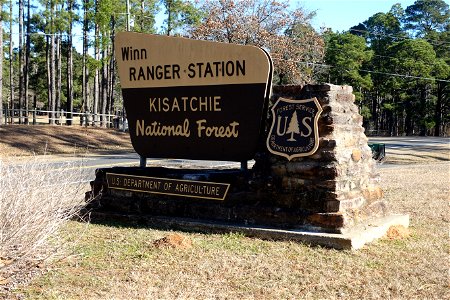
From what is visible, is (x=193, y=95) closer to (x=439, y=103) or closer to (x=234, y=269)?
(x=234, y=269)

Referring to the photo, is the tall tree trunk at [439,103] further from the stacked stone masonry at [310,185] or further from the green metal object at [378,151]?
the stacked stone masonry at [310,185]

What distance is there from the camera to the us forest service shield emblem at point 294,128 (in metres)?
6.30

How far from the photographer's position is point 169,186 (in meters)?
7.36

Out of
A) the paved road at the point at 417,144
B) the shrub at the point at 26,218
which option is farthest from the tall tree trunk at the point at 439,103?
the shrub at the point at 26,218

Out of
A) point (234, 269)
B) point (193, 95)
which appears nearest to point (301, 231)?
point (234, 269)

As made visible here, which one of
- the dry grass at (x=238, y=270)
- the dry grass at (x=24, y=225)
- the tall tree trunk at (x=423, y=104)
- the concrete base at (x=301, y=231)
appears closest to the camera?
the dry grass at (x=24, y=225)

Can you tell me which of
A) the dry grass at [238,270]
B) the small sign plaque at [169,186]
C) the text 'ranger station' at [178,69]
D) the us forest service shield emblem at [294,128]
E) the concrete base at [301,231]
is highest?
the text 'ranger station' at [178,69]

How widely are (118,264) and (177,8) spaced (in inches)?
1169

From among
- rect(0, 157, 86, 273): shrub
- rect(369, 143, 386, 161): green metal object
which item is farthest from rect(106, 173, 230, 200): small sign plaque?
rect(369, 143, 386, 161): green metal object

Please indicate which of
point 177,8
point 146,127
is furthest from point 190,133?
point 177,8

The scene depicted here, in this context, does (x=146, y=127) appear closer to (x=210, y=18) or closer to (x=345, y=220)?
(x=345, y=220)

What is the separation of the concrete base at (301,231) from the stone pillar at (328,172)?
15 centimetres

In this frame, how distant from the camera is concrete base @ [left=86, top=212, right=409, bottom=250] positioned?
5.84 meters

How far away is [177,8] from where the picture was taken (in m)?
33.0
